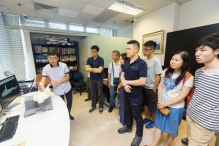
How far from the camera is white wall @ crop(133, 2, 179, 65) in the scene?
2674mm

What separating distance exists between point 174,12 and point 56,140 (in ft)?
11.5

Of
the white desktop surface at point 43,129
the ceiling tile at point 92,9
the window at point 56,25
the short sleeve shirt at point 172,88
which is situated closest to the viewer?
the white desktop surface at point 43,129

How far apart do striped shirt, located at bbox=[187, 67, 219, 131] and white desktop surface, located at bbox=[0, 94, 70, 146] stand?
4.06 feet

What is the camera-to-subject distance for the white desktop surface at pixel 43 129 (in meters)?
0.82

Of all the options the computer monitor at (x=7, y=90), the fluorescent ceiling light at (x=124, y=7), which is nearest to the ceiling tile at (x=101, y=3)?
the fluorescent ceiling light at (x=124, y=7)

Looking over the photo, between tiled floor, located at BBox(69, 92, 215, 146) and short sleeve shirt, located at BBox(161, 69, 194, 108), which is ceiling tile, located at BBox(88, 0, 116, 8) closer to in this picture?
short sleeve shirt, located at BBox(161, 69, 194, 108)

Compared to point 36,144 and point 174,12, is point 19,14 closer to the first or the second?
point 36,144

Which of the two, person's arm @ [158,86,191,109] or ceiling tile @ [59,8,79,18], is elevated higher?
ceiling tile @ [59,8,79,18]

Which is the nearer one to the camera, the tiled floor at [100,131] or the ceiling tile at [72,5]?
the tiled floor at [100,131]

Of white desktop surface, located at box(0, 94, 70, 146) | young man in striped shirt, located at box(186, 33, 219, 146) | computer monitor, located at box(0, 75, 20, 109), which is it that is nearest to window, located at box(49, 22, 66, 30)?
computer monitor, located at box(0, 75, 20, 109)

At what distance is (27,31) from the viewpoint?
3238 mm

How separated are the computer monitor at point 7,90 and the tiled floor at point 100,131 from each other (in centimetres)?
111

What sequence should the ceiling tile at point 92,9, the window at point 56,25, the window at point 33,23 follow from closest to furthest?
the ceiling tile at point 92,9 < the window at point 33,23 < the window at point 56,25

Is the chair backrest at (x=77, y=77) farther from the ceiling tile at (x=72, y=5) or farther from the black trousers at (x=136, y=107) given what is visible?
the black trousers at (x=136, y=107)
